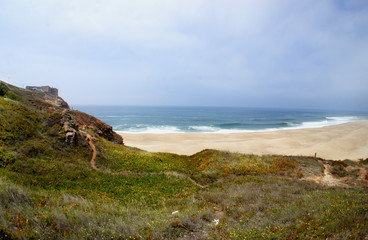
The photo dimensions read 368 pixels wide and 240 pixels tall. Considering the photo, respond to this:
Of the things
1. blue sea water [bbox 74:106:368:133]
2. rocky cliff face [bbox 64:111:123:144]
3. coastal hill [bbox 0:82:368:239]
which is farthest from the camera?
blue sea water [bbox 74:106:368:133]

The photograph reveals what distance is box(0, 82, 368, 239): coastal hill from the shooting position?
191 inches

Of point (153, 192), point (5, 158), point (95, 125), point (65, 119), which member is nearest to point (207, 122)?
point (95, 125)

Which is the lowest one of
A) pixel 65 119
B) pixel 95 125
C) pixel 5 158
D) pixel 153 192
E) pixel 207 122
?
pixel 153 192

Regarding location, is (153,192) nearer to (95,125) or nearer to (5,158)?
(5,158)

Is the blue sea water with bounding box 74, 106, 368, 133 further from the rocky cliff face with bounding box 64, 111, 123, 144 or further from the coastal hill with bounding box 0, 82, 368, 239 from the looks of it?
the coastal hill with bounding box 0, 82, 368, 239

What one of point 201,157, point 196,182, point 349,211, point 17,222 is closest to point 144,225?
point 17,222

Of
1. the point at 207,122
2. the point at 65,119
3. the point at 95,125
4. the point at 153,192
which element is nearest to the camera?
the point at 153,192

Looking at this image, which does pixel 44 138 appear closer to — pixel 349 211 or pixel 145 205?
pixel 145 205

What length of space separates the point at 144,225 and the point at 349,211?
6.00m

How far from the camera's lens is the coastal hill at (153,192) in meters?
4.86

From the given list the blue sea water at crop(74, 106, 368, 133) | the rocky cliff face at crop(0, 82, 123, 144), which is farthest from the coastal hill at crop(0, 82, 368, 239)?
the blue sea water at crop(74, 106, 368, 133)

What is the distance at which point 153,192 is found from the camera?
10633mm

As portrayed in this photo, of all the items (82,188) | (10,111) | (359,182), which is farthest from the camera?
(10,111)

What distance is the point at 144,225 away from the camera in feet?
17.7
